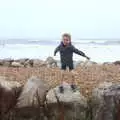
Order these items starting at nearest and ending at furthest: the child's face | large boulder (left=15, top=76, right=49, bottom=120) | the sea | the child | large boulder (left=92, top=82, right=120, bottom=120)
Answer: large boulder (left=92, top=82, right=120, bottom=120), large boulder (left=15, top=76, right=49, bottom=120), the child's face, the child, the sea

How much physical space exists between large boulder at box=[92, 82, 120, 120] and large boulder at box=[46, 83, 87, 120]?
0.19m

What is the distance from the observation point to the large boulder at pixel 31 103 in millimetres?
7637

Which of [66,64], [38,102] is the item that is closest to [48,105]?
[38,102]

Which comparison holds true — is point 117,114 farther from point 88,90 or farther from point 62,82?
point 62,82

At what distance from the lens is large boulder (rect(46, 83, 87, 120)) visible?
7.58 m

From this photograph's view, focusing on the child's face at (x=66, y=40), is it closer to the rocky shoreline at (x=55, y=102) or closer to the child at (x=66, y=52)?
the child at (x=66, y=52)

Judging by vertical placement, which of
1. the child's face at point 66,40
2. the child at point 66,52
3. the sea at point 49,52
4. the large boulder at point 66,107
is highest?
the child's face at point 66,40

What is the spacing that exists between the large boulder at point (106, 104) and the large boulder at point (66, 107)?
19cm

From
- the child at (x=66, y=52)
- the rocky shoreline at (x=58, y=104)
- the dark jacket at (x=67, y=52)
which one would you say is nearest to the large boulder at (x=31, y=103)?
the rocky shoreline at (x=58, y=104)

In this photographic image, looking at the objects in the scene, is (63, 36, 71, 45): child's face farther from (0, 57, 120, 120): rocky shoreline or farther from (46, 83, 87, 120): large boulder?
(46, 83, 87, 120): large boulder

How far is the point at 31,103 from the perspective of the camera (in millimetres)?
7672

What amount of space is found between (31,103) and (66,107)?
604mm

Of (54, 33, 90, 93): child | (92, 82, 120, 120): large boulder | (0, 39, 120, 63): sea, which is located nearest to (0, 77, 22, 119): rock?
(92, 82, 120, 120): large boulder

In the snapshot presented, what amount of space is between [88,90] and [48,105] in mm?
892
